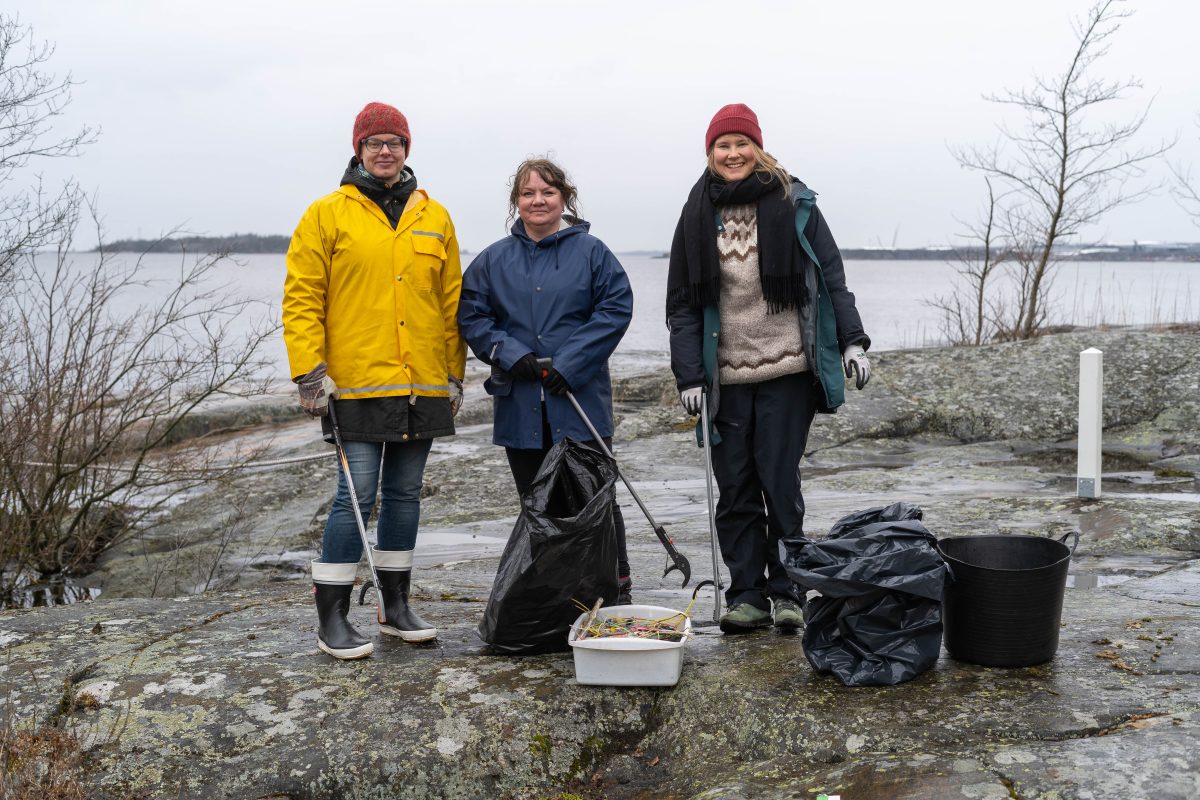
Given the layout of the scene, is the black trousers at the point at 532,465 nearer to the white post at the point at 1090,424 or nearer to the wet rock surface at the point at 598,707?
the wet rock surface at the point at 598,707

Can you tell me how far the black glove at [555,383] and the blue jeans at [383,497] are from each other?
0.53 meters

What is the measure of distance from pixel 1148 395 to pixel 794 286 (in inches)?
291

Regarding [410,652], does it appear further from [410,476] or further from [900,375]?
[900,375]

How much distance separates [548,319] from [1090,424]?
175 inches

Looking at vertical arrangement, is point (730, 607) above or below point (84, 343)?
below

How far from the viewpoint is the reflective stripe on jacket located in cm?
409

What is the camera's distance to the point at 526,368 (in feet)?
13.9

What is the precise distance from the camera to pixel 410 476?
4.32 metres

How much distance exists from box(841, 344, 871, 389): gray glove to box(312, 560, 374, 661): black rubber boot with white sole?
2068 mm

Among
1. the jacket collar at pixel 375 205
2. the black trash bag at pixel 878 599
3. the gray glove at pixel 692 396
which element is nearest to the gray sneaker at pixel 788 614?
the black trash bag at pixel 878 599

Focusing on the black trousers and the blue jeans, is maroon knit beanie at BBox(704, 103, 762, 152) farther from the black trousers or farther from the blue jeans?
the blue jeans

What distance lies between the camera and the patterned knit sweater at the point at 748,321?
4.20 metres

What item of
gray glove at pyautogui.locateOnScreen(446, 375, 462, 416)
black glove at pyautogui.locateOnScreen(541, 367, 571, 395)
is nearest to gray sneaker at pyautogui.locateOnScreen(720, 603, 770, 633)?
black glove at pyautogui.locateOnScreen(541, 367, 571, 395)

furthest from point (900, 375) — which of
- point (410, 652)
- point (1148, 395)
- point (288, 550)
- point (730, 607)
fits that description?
point (410, 652)
